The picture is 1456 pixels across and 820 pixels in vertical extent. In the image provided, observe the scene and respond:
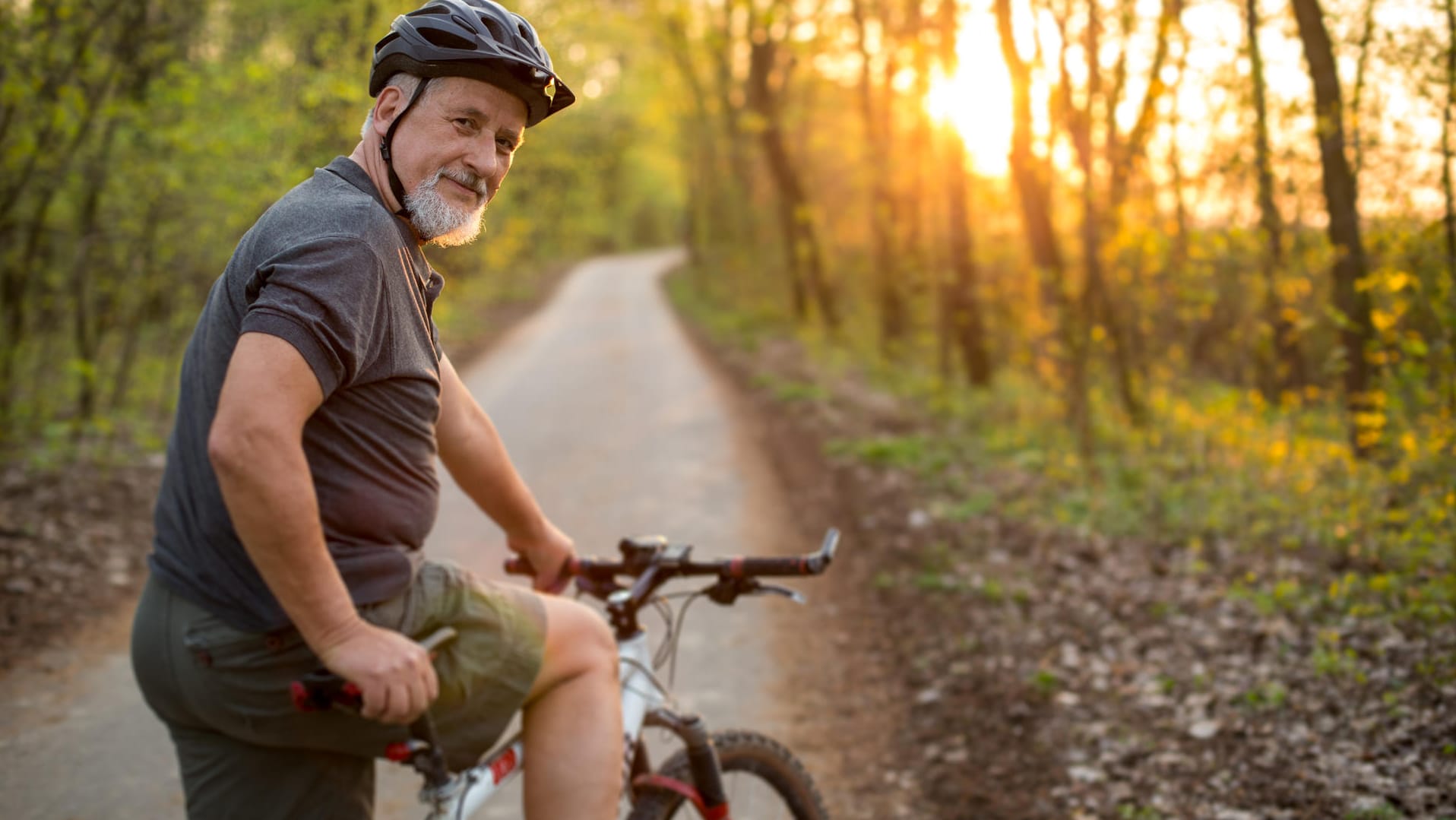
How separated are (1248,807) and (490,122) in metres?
3.57

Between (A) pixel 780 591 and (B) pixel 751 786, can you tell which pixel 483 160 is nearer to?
(A) pixel 780 591

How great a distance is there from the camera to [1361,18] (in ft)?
21.8

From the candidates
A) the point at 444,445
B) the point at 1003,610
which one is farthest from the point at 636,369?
the point at 444,445

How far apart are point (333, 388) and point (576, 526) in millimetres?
6239

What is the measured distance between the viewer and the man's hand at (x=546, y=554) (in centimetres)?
276

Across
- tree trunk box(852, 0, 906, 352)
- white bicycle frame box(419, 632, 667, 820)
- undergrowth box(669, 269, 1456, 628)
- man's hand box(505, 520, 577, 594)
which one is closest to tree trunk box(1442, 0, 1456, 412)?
undergrowth box(669, 269, 1456, 628)

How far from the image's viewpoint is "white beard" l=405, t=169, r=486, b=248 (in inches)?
78.4

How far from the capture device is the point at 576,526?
789cm

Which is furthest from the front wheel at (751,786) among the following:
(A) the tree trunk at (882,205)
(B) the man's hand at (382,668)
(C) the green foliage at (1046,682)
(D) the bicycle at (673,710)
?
(A) the tree trunk at (882,205)

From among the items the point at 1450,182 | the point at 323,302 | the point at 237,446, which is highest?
the point at 1450,182

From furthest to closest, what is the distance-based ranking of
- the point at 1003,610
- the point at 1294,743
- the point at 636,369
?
the point at 636,369, the point at 1003,610, the point at 1294,743

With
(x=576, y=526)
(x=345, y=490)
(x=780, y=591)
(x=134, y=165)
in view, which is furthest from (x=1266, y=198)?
(x=134, y=165)

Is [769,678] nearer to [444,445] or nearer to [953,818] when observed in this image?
[953,818]

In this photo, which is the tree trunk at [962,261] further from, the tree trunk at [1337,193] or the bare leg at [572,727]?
the bare leg at [572,727]
